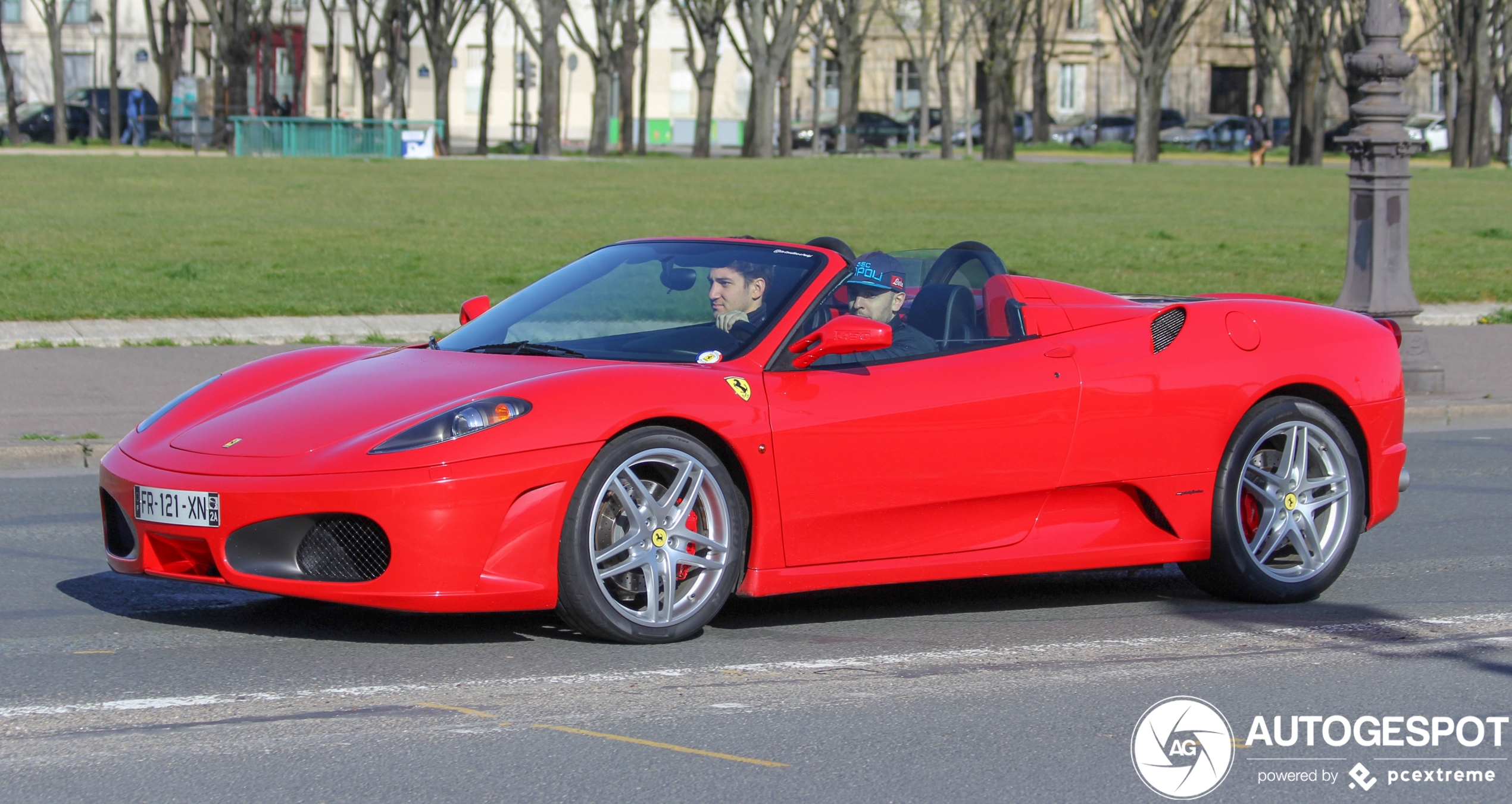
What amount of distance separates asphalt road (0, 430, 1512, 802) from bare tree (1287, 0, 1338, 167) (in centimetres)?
4646

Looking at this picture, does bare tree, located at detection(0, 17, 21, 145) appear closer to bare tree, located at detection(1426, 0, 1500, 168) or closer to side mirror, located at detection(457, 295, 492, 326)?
bare tree, located at detection(1426, 0, 1500, 168)

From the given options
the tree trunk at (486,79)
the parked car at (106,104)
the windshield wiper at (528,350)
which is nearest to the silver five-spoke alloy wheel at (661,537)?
the windshield wiper at (528,350)

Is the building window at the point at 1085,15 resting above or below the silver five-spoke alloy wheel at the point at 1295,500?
above

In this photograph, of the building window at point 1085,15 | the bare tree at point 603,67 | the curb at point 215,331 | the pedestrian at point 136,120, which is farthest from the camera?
the building window at point 1085,15

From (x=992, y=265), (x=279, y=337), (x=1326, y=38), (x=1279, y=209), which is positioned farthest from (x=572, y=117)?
(x=992, y=265)

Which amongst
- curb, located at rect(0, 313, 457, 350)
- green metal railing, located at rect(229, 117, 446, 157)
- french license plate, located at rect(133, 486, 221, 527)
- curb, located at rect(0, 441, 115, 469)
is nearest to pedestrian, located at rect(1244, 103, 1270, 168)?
green metal railing, located at rect(229, 117, 446, 157)

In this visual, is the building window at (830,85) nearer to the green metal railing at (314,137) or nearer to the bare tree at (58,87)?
the bare tree at (58,87)

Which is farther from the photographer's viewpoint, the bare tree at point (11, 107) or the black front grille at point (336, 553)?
the bare tree at point (11, 107)

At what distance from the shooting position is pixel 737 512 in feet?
18.1

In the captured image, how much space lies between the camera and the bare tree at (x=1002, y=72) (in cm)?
5434

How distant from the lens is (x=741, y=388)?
5602mm

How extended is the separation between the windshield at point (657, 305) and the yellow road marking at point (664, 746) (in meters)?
1.53

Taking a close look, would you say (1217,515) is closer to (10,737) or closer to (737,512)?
(737,512)

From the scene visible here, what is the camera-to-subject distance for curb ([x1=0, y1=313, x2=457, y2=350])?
13.4 meters
